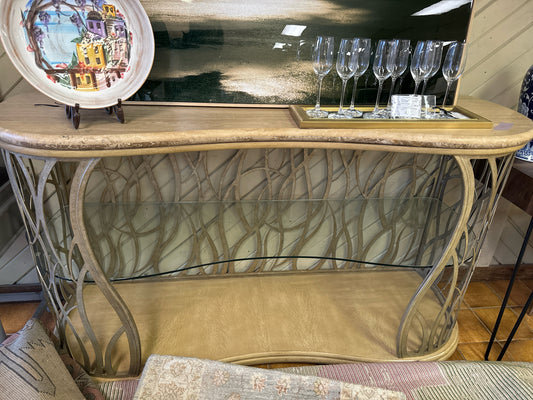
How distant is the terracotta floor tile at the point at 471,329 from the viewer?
1912 millimetres

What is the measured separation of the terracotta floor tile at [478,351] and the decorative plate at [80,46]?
183 centimetres

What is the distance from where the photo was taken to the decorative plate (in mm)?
1078

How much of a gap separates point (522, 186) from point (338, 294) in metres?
0.93

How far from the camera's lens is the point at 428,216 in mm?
1792

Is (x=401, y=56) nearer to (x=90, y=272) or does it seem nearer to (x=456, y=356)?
(x=90, y=272)

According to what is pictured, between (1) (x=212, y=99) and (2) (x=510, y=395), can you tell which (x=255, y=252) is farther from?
(2) (x=510, y=395)

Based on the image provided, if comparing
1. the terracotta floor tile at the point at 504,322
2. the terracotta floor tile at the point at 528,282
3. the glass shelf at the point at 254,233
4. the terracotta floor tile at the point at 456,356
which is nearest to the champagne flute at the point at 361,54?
the glass shelf at the point at 254,233

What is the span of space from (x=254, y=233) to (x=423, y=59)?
974 millimetres

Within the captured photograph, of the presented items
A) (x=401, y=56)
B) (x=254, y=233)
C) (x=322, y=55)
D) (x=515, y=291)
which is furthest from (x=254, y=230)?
(x=515, y=291)

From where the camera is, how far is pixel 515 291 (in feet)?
7.29

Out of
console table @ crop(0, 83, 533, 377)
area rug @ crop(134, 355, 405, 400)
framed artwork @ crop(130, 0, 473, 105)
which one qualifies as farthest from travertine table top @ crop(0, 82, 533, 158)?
area rug @ crop(134, 355, 405, 400)

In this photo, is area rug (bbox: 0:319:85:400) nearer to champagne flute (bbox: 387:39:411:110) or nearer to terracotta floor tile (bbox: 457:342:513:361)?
champagne flute (bbox: 387:39:411:110)

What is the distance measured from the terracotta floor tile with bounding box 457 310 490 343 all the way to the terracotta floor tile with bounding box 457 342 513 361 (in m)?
0.03

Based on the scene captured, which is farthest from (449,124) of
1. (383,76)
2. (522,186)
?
(522,186)
